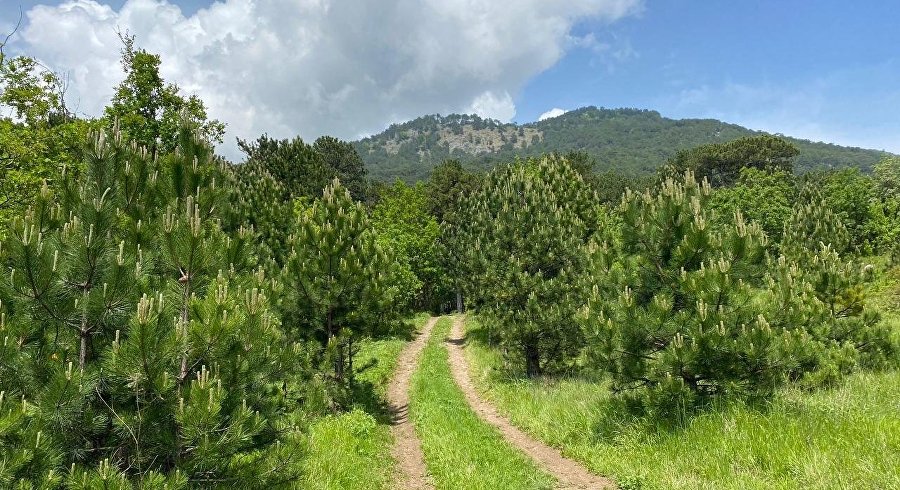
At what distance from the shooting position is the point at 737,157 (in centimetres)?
6200

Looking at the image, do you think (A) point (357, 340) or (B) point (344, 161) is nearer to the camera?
(A) point (357, 340)

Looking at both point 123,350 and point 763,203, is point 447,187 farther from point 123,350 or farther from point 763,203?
point 123,350

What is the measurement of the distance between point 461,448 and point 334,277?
5.31 metres

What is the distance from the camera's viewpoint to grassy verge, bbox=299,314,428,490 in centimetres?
828

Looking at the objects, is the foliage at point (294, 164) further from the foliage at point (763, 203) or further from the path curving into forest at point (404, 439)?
the foliage at point (763, 203)

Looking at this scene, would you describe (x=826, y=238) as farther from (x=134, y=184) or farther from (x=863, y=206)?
(x=134, y=184)

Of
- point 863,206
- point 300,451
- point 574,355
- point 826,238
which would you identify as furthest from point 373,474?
point 863,206

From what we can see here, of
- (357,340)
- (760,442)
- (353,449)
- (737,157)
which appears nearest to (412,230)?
(357,340)

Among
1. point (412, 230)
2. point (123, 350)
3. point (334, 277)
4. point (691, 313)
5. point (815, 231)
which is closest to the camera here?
point (123, 350)

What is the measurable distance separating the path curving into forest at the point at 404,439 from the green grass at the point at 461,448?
20cm

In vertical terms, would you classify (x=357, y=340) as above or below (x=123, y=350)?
below

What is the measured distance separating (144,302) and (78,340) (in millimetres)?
1156

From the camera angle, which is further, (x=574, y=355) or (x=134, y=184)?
(x=574, y=355)

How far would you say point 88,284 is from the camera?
13.5ft
